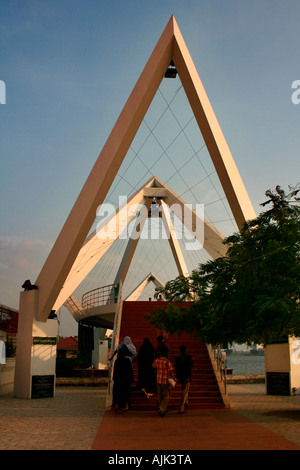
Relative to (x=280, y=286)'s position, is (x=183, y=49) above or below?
above

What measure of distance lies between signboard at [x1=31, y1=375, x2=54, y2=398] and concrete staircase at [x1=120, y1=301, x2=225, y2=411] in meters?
2.84

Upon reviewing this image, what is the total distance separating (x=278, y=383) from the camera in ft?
51.3

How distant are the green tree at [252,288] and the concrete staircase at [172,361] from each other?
2089mm

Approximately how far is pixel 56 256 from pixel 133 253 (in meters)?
20.0

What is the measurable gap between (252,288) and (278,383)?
8.04 meters

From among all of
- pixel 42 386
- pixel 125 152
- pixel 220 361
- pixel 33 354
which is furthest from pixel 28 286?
pixel 220 361

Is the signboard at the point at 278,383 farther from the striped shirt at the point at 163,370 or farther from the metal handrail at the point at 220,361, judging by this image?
the striped shirt at the point at 163,370

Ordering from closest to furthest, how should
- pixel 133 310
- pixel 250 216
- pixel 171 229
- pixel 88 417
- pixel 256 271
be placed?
pixel 256 271
pixel 88 417
pixel 250 216
pixel 133 310
pixel 171 229

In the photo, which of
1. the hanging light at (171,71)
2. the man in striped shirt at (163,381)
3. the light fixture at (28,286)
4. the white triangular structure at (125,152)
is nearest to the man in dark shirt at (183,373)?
the man in striped shirt at (163,381)

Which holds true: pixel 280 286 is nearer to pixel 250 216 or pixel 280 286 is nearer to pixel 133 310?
pixel 250 216

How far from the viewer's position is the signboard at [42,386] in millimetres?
14234

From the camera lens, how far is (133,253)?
34.6 metres

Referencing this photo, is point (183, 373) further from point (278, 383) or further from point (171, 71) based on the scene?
point (171, 71)
